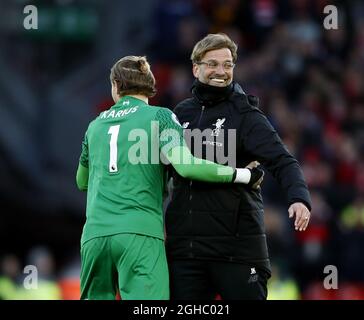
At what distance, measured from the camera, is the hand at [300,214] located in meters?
6.59

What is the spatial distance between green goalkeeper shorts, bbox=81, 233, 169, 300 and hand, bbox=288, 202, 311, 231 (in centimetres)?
78

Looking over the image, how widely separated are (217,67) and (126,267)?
4.37 ft

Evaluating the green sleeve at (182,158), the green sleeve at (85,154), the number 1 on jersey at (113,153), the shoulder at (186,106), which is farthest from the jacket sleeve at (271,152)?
the green sleeve at (85,154)

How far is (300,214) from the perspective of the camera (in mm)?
6621

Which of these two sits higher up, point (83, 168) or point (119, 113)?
point (119, 113)

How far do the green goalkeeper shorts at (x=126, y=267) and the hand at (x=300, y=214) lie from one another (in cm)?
78

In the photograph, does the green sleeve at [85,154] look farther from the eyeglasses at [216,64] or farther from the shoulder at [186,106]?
the eyeglasses at [216,64]

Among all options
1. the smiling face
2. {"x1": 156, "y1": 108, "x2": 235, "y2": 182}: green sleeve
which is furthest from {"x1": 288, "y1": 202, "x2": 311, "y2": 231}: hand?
the smiling face

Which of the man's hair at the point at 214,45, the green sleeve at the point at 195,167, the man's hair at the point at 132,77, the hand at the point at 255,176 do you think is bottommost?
the hand at the point at 255,176

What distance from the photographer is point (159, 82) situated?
1565 centimetres

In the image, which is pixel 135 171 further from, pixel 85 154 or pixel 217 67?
pixel 217 67

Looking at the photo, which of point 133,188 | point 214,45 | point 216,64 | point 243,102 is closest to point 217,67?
point 216,64

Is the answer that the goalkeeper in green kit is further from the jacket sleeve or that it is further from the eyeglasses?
the eyeglasses
